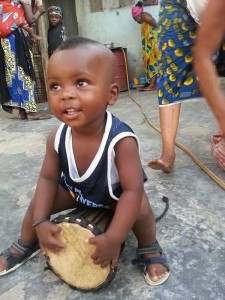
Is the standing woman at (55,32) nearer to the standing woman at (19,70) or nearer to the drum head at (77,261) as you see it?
the standing woman at (19,70)

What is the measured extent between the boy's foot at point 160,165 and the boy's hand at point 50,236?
1.00 metres

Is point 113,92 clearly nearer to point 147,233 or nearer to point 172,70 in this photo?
point 147,233

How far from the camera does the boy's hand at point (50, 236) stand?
131cm

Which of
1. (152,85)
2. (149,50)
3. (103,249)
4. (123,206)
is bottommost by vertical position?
(152,85)

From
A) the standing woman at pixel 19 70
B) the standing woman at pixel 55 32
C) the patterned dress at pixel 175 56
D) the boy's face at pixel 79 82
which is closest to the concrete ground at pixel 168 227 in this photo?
the patterned dress at pixel 175 56

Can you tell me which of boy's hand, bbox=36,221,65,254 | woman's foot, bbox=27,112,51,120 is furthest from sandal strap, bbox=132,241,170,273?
woman's foot, bbox=27,112,51,120

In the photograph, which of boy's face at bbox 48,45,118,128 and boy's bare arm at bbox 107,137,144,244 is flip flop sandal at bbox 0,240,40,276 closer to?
boy's bare arm at bbox 107,137,144,244

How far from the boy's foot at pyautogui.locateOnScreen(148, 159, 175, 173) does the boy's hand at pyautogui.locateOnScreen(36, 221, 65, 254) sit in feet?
3.28

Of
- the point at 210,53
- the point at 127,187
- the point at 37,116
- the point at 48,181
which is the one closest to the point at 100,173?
the point at 127,187

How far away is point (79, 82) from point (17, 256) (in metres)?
0.82

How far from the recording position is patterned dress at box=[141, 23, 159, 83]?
5.88 metres

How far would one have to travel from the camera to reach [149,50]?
6023mm

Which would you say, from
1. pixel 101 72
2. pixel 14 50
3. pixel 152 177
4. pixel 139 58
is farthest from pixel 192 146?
pixel 139 58

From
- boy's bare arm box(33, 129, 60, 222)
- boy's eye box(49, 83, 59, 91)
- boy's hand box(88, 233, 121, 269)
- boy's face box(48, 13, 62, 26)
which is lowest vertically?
boy's hand box(88, 233, 121, 269)
